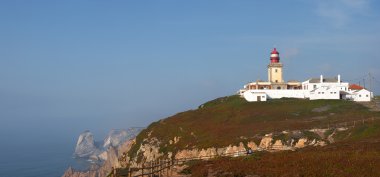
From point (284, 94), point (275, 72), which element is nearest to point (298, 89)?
point (284, 94)

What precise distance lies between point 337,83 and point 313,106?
1943cm

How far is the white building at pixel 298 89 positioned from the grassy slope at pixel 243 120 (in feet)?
18.0

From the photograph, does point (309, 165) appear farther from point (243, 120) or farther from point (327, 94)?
point (327, 94)

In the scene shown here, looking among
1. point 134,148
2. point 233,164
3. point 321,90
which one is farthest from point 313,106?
point 233,164

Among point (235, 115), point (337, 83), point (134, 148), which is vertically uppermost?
point (337, 83)

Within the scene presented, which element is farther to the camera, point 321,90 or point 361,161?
point 321,90

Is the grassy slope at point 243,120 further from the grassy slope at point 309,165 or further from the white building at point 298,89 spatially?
the grassy slope at point 309,165

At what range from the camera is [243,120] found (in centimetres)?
7938

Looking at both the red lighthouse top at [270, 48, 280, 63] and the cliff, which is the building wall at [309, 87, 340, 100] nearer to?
the cliff

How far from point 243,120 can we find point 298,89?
2823cm

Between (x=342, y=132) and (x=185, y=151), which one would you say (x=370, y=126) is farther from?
(x=185, y=151)

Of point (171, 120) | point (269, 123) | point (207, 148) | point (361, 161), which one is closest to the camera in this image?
point (361, 161)

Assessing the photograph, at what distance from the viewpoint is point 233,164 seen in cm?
3716

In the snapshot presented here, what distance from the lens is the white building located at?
9488cm
